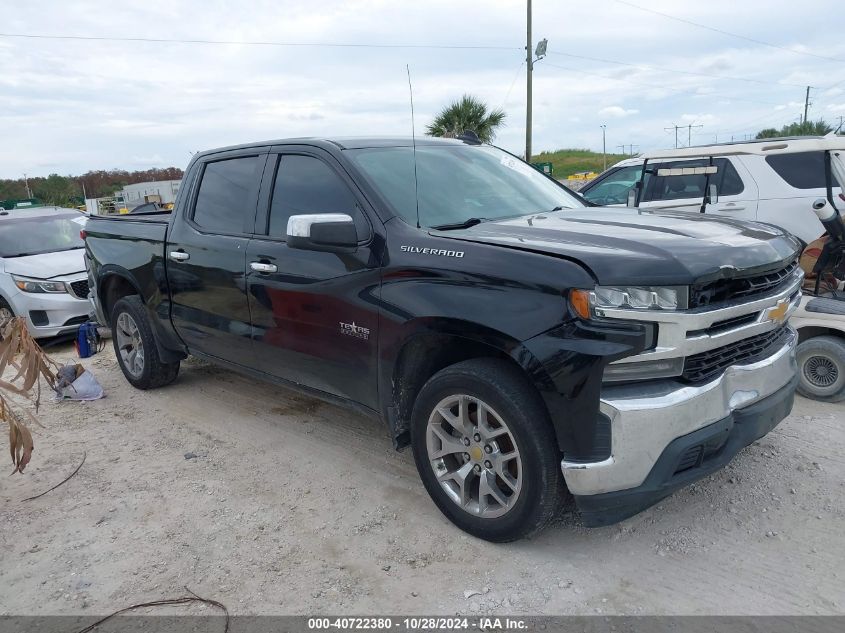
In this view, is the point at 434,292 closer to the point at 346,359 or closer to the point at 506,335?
the point at 506,335

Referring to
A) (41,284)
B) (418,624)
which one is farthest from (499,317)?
(41,284)

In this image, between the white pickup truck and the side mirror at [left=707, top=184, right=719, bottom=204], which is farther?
the side mirror at [left=707, top=184, right=719, bottom=204]

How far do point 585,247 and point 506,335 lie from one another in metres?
0.51

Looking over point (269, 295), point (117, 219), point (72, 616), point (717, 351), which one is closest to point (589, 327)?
point (717, 351)

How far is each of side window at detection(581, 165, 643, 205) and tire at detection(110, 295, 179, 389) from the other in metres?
5.37

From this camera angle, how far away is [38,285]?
7.80 m

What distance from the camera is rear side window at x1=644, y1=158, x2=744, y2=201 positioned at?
277 inches

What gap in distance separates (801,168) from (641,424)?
5336mm

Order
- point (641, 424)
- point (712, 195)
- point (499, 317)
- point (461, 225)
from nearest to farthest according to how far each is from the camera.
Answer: point (641, 424)
point (499, 317)
point (461, 225)
point (712, 195)

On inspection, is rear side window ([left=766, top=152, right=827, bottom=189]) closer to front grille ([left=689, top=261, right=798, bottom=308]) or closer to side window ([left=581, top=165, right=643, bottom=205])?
side window ([left=581, top=165, right=643, bottom=205])

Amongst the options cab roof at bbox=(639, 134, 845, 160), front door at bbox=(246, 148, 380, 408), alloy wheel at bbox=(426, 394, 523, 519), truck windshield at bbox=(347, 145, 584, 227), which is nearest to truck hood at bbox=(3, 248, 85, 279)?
front door at bbox=(246, 148, 380, 408)

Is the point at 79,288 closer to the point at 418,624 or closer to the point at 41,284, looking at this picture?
the point at 41,284

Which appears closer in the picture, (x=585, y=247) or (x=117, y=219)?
(x=585, y=247)

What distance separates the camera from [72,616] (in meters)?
2.77
